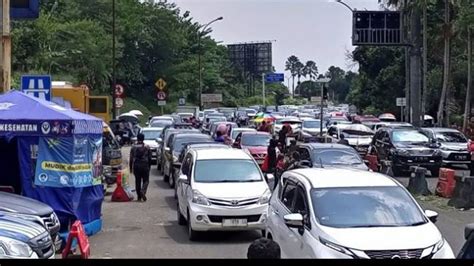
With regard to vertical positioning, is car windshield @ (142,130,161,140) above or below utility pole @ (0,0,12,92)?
below

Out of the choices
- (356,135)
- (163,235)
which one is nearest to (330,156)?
(163,235)

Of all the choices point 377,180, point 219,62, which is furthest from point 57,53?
point 219,62

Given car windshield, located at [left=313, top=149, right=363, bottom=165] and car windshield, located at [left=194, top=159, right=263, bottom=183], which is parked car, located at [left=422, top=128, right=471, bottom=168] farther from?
car windshield, located at [left=194, top=159, right=263, bottom=183]

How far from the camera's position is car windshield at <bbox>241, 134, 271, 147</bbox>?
104 feet

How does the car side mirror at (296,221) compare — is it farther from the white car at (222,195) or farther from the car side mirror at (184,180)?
the car side mirror at (184,180)

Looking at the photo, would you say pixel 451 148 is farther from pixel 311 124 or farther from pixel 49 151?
pixel 49 151

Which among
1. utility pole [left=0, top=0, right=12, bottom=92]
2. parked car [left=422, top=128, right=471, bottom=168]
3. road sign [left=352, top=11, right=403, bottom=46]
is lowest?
parked car [left=422, top=128, right=471, bottom=168]

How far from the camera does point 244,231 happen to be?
53.7ft

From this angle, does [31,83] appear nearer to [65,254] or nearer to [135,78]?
[65,254]

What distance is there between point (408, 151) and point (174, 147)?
7.83m

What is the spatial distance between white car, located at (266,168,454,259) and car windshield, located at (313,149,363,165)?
10277mm

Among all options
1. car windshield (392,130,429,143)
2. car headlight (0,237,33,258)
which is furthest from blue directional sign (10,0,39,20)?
car windshield (392,130,429,143)

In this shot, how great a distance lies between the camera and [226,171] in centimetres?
1700

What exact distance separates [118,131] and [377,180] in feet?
101
